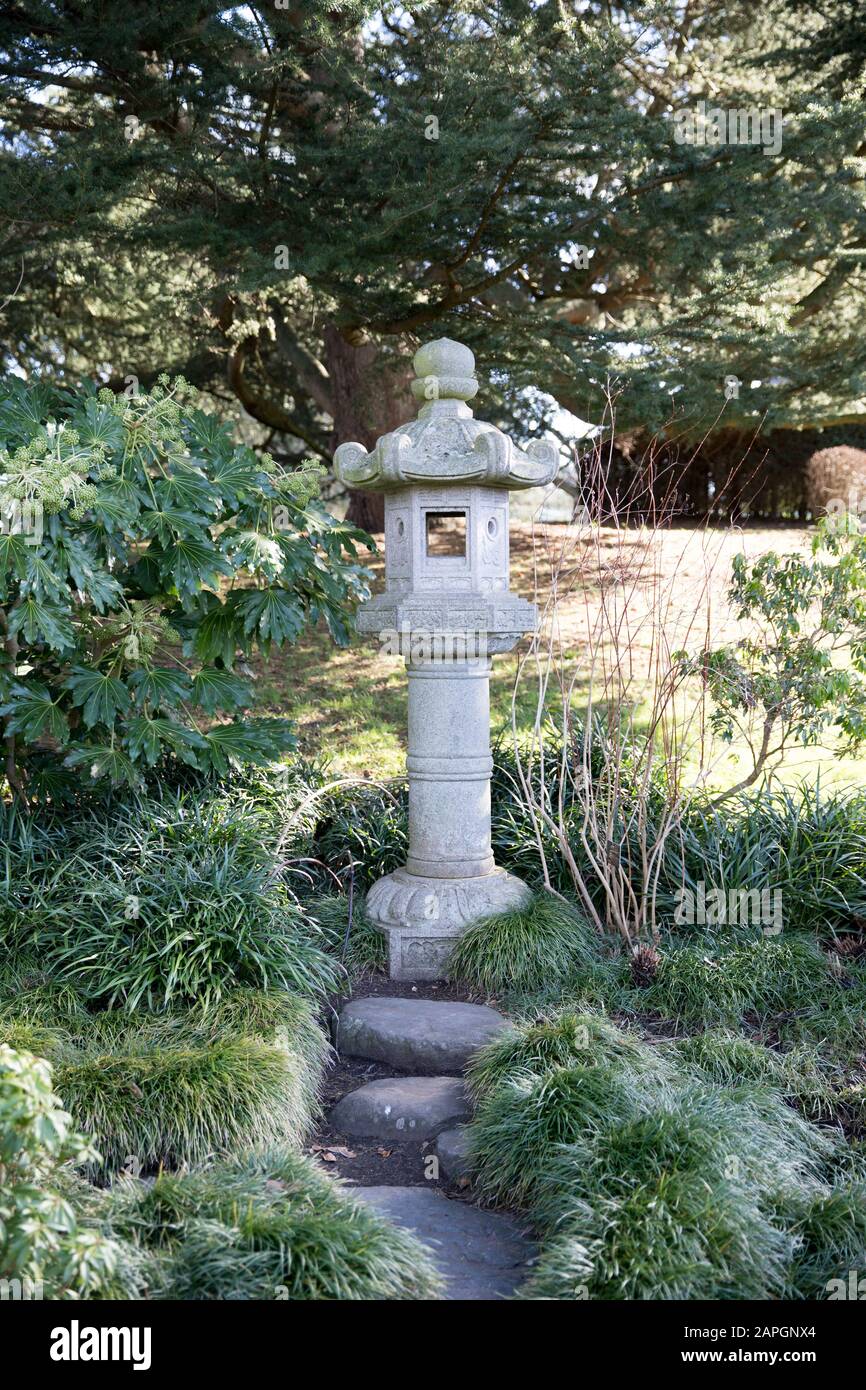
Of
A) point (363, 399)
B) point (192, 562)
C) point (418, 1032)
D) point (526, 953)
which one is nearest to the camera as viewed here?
point (418, 1032)

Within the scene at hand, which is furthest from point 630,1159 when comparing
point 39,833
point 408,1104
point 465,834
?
point 39,833

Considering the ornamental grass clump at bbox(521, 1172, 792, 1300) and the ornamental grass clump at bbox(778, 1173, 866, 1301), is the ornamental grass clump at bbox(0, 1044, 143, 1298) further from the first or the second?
the ornamental grass clump at bbox(778, 1173, 866, 1301)

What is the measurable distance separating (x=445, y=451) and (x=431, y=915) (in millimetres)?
2093

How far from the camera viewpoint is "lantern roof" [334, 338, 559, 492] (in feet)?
15.8

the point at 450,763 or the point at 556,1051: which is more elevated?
the point at 450,763

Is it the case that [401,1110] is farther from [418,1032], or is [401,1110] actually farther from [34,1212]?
[34,1212]

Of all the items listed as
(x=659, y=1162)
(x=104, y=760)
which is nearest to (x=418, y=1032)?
(x=659, y=1162)

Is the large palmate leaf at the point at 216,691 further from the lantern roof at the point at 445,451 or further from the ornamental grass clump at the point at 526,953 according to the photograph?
the ornamental grass clump at the point at 526,953

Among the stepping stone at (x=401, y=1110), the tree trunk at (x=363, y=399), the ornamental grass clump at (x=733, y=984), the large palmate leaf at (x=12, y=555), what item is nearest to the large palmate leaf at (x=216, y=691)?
the large palmate leaf at (x=12, y=555)

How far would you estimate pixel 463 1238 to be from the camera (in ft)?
10.7
